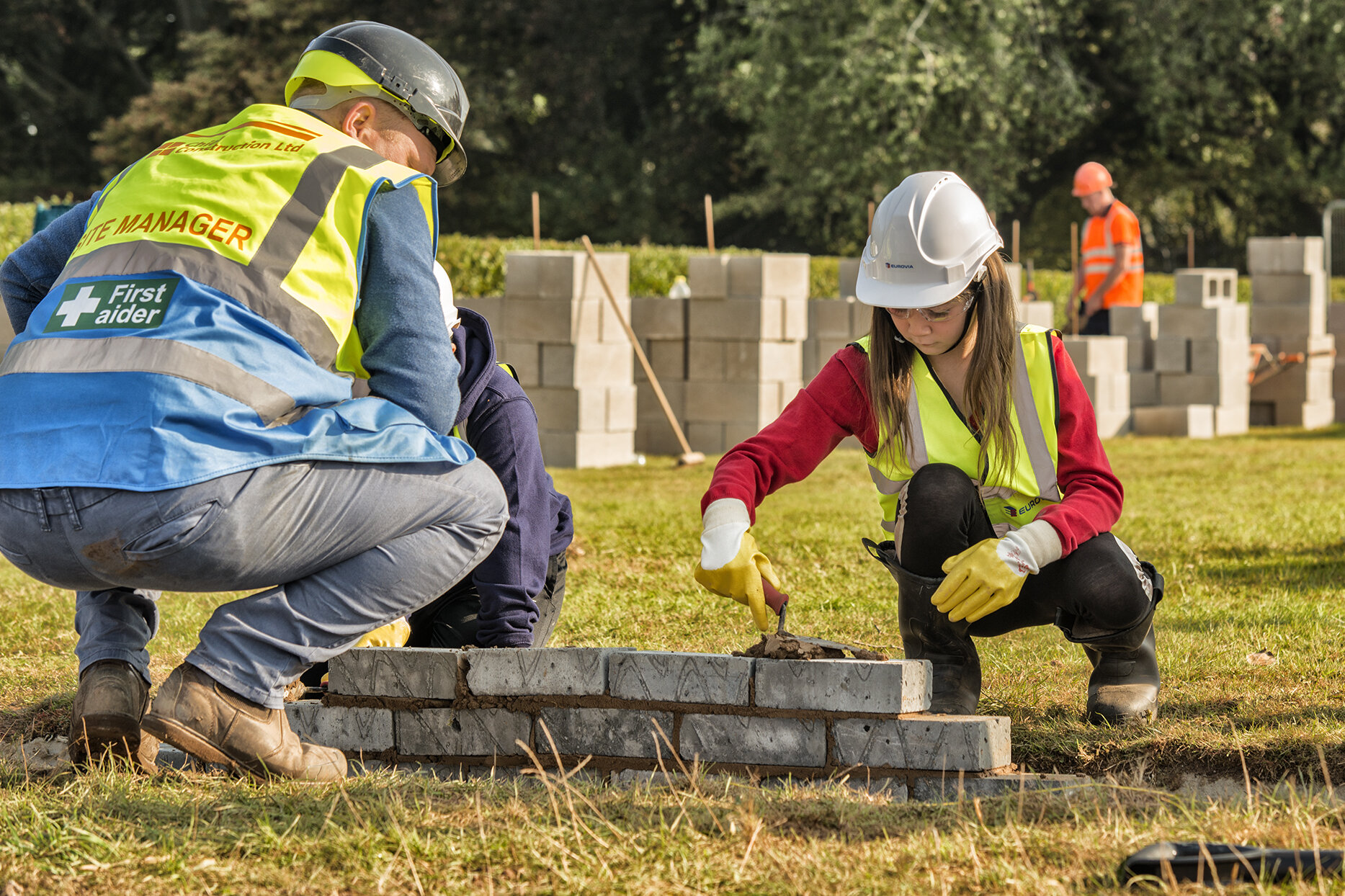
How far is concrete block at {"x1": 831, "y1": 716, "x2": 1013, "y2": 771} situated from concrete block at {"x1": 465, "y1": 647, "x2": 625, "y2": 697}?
1.87ft

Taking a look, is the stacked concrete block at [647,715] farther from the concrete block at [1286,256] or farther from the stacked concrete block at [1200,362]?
the concrete block at [1286,256]

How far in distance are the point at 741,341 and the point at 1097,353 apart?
321cm

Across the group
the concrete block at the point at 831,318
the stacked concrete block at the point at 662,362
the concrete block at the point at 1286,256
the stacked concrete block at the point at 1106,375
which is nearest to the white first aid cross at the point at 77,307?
the stacked concrete block at the point at 662,362

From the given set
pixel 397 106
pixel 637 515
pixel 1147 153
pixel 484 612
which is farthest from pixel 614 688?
pixel 1147 153

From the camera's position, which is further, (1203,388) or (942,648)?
(1203,388)

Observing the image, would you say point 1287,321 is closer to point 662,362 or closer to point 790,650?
point 662,362

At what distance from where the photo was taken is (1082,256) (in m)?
12.1

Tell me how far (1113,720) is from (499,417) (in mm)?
1712

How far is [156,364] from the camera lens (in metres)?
2.43

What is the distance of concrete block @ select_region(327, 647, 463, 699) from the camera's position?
3.24 metres

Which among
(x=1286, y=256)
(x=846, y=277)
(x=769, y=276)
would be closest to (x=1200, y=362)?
(x=1286, y=256)

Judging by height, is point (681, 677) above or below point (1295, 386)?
below

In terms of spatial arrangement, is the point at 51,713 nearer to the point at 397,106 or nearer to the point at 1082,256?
the point at 397,106

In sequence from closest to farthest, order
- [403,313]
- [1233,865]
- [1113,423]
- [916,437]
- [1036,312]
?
[1233,865] < [403,313] < [916,437] < [1036,312] < [1113,423]
